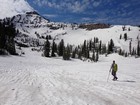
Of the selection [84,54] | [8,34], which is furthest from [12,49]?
[84,54]

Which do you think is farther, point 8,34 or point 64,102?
point 8,34

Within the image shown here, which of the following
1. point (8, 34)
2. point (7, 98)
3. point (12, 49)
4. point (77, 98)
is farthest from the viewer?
point (8, 34)

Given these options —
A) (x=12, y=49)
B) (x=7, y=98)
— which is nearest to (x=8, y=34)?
(x=12, y=49)

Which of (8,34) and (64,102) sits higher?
(8,34)

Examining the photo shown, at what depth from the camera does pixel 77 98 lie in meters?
13.9

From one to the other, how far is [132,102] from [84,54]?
14993 cm

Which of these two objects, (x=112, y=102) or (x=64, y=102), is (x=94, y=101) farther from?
(x=64, y=102)

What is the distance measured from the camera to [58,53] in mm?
149875

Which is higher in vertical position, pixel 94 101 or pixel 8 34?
Answer: pixel 8 34

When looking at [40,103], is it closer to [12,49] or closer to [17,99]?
[17,99]

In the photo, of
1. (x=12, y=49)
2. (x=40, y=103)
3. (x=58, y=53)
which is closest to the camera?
(x=40, y=103)

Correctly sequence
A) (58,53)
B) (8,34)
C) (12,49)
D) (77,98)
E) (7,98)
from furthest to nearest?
(58,53), (8,34), (12,49), (77,98), (7,98)

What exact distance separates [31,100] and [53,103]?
140cm

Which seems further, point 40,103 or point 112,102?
point 112,102
